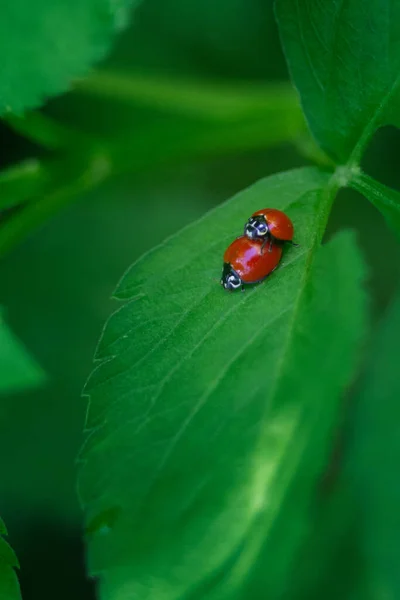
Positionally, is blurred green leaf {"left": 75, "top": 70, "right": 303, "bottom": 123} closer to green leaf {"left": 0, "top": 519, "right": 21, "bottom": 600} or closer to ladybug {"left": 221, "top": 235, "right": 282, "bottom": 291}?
ladybug {"left": 221, "top": 235, "right": 282, "bottom": 291}

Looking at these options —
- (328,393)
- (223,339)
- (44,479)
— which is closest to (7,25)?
(223,339)

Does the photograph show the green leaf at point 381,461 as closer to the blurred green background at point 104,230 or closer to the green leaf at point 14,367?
the blurred green background at point 104,230

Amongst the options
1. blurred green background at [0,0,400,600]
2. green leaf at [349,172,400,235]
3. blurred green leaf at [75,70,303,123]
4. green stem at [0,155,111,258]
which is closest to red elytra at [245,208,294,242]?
green leaf at [349,172,400,235]

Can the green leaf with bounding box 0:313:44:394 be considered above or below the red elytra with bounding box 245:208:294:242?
above

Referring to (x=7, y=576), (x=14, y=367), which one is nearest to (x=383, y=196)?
(x=14, y=367)

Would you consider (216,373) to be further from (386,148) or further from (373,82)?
(386,148)

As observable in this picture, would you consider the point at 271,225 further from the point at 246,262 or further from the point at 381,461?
the point at 381,461
